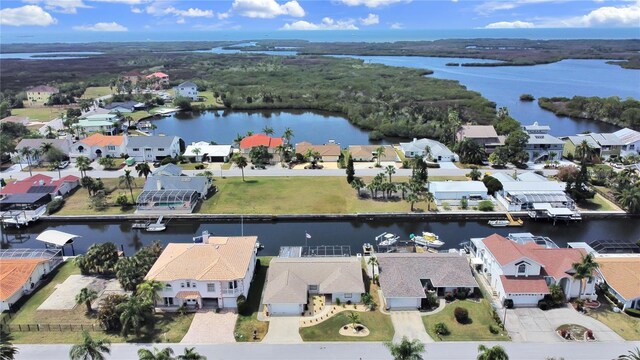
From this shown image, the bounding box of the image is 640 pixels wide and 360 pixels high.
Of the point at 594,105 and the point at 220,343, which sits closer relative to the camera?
the point at 220,343

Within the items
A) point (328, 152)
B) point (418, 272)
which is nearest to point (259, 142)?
point (328, 152)

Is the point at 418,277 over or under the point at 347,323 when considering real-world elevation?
over

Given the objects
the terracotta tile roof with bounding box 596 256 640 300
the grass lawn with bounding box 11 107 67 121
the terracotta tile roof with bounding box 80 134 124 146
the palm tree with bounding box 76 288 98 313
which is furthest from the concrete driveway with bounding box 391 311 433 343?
the grass lawn with bounding box 11 107 67 121

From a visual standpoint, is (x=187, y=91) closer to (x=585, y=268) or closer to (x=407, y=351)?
(x=585, y=268)

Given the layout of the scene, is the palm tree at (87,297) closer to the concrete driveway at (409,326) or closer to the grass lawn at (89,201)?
the grass lawn at (89,201)

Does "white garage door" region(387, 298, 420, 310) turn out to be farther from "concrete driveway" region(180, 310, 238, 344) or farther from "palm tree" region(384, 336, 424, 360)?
"concrete driveway" region(180, 310, 238, 344)

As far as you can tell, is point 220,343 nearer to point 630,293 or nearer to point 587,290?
point 587,290

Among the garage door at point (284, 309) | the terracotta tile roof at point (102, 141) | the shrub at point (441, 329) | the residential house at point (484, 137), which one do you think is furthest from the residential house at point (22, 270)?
the residential house at point (484, 137)

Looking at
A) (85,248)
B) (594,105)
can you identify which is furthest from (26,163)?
(594,105)
